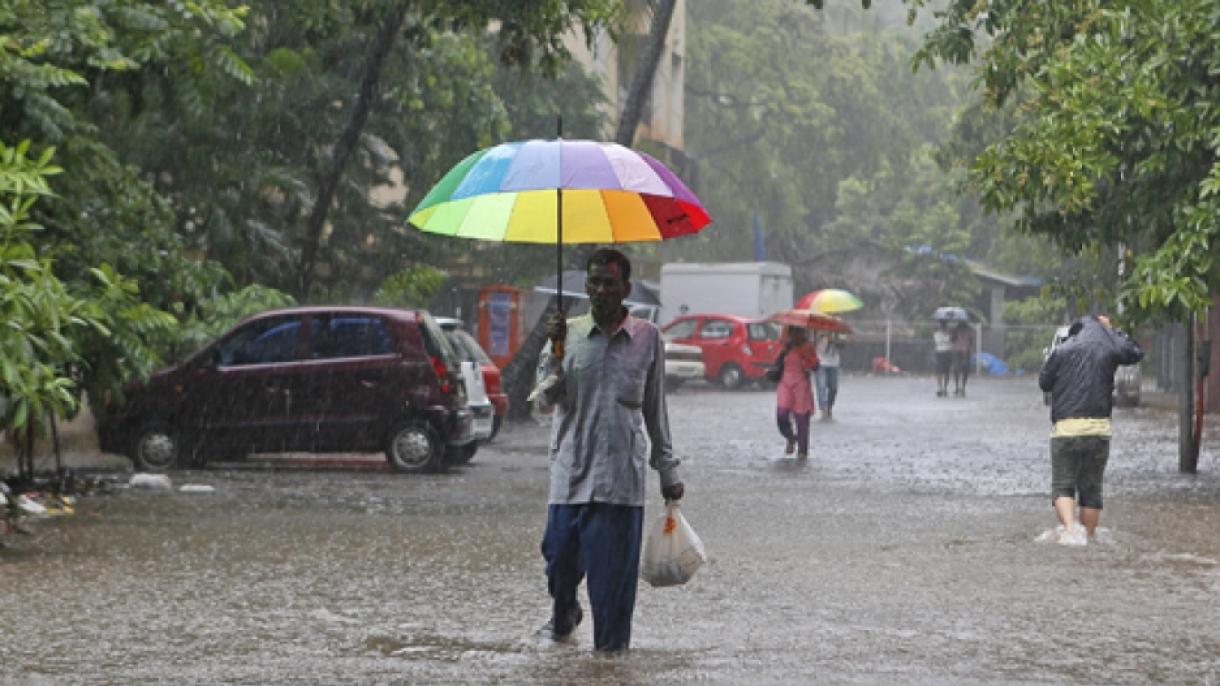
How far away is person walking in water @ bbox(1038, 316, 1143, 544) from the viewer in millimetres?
13562

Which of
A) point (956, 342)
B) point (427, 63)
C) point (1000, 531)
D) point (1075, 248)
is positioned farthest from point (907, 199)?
point (1000, 531)

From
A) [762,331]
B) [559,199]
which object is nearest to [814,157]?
[762,331]

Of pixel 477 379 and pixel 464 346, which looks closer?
pixel 477 379

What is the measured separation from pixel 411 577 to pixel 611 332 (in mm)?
3493

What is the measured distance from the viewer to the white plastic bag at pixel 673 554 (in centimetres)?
830

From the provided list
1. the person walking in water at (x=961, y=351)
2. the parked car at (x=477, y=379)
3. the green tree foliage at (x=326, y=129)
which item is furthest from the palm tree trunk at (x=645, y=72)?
the person walking in water at (x=961, y=351)

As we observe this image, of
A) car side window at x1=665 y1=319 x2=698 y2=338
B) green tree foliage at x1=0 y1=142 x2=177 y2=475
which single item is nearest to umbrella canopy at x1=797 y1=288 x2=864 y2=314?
car side window at x1=665 y1=319 x2=698 y2=338

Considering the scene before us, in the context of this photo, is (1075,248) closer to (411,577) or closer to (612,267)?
(411,577)

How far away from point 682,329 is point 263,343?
25.5 meters

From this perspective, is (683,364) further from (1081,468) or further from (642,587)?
(642,587)

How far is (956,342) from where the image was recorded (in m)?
41.8

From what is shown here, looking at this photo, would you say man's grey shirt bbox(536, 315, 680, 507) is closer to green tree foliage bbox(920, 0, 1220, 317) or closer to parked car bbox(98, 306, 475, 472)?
green tree foliage bbox(920, 0, 1220, 317)

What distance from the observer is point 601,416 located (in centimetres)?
812

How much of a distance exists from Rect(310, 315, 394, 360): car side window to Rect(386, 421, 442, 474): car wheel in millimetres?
766
